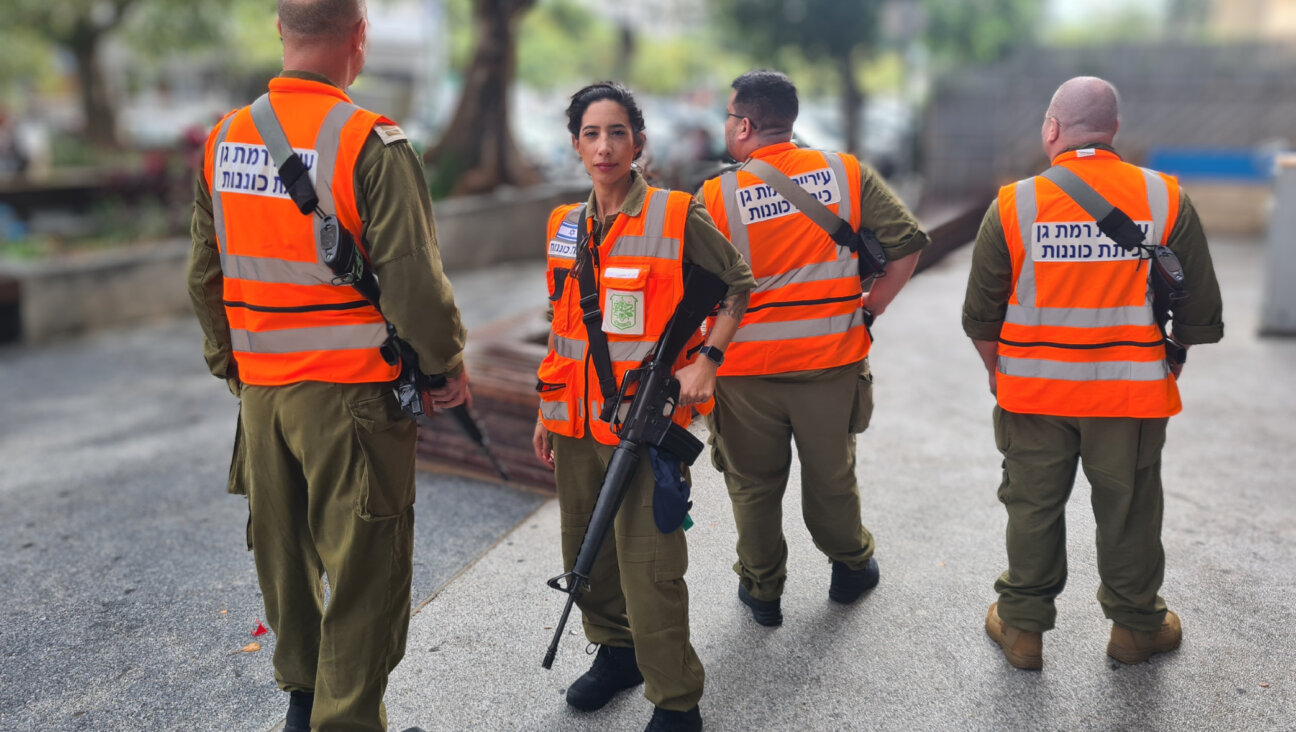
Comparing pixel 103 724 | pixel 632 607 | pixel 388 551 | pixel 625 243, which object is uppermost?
pixel 625 243

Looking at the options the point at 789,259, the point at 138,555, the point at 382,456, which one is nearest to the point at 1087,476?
the point at 789,259

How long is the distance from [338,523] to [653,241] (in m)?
1.09

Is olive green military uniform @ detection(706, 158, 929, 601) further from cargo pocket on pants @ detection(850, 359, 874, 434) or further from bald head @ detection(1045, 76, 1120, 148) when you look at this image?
bald head @ detection(1045, 76, 1120, 148)

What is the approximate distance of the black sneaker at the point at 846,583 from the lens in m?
3.65

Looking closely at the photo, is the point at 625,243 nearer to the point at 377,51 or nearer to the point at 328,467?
the point at 328,467

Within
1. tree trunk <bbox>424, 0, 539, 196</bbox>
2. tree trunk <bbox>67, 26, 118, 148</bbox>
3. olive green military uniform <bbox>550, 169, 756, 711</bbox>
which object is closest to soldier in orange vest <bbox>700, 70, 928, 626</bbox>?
olive green military uniform <bbox>550, 169, 756, 711</bbox>

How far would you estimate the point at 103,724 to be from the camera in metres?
3.17

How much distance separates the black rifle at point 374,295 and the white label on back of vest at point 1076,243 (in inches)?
68.3

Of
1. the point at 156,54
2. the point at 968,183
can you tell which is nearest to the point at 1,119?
the point at 156,54

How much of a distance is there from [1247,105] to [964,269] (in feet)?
47.8

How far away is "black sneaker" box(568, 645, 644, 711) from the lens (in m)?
3.12

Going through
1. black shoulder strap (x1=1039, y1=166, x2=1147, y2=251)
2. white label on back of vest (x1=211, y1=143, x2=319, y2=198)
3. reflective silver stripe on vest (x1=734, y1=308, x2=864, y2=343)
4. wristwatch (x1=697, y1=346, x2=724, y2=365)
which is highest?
white label on back of vest (x1=211, y1=143, x2=319, y2=198)

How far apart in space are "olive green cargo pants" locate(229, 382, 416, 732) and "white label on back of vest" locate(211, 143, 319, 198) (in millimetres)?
491

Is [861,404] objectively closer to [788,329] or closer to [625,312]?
[788,329]
